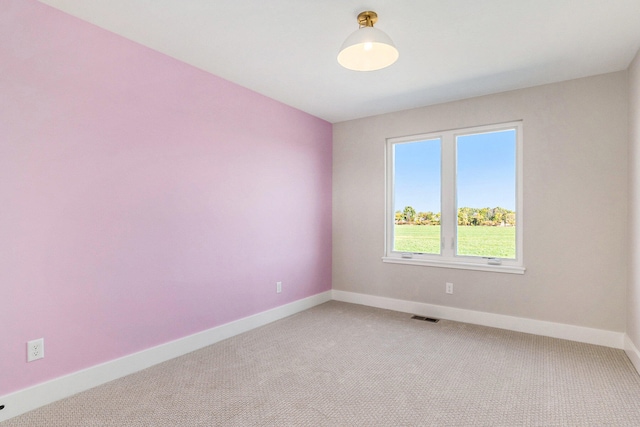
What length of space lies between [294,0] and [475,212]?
285cm

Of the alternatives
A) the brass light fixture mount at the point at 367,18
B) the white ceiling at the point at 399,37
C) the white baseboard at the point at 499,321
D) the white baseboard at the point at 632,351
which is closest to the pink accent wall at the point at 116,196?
the white ceiling at the point at 399,37

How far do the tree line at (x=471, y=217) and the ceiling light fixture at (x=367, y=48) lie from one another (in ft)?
7.24

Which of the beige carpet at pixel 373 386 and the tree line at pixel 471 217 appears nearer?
the beige carpet at pixel 373 386

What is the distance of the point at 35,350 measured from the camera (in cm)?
205

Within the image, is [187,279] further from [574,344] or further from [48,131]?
[574,344]

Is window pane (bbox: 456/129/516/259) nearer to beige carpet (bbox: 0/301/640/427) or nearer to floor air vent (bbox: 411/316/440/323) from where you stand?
floor air vent (bbox: 411/316/440/323)

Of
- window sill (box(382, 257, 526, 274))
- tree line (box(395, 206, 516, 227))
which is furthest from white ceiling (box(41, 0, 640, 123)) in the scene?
window sill (box(382, 257, 526, 274))

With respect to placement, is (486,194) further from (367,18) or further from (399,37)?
(367,18)

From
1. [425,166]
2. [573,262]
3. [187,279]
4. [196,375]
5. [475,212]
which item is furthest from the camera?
[425,166]

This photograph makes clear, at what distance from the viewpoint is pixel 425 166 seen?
4.07 m

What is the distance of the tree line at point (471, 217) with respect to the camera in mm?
3559

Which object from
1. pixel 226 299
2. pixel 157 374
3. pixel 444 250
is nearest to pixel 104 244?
pixel 157 374

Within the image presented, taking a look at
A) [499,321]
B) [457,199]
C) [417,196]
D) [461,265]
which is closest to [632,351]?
[499,321]

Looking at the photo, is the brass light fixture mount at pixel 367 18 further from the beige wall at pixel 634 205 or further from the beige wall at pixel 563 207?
the beige wall at pixel 634 205
